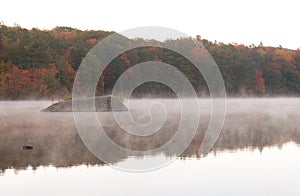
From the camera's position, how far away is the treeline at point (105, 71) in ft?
194

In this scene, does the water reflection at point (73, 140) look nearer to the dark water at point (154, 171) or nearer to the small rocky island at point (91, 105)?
the dark water at point (154, 171)

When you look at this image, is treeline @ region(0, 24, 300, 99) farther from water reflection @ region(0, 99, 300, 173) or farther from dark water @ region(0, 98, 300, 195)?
dark water @ region(0, 98, 300, 195)

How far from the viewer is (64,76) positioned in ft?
211

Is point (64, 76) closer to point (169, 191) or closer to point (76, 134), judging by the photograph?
point (76, 134)

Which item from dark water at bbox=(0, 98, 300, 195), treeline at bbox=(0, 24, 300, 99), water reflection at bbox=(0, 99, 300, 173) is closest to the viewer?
dark water at bbox=(0, 98, 300, 195)

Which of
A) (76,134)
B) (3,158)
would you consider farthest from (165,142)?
(3,158)

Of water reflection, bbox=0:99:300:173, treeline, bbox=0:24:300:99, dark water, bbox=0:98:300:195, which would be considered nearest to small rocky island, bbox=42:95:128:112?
water reflection, bbox=0:99:300:173

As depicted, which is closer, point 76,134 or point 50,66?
point 76,134

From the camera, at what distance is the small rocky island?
111ft

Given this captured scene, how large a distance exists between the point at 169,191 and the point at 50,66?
55.9 metres

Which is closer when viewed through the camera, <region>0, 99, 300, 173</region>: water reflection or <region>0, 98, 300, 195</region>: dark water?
<region>0, 98, 300, 195</region>: dark water

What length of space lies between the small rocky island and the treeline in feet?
81.1

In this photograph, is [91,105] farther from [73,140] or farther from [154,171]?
[154,171]

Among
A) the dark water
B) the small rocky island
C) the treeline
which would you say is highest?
the treeline
